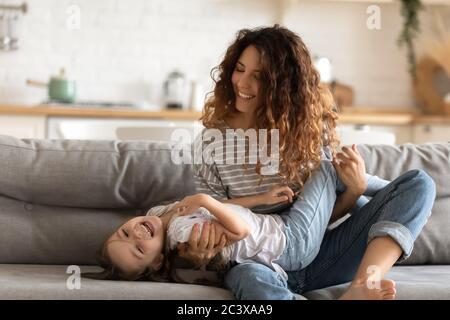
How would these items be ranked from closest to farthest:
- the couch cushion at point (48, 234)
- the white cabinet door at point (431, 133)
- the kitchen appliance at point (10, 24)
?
the couch cushion at point (48, 234) → the white cabinet door at point (431, 133) → the kitchen appliance at point (10, 24)

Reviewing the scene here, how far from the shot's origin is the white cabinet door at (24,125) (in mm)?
4230

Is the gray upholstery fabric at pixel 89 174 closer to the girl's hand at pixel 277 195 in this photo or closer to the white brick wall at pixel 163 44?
the girl's hand at pixel 277 195

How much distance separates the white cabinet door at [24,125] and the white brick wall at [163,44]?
0.53 m

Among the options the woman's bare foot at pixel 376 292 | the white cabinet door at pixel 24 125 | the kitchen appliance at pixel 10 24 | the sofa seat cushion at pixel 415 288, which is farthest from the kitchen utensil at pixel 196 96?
the woman's bare foot at pixel 376 292

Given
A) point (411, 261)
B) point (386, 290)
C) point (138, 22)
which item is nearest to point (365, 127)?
point (138, 22)

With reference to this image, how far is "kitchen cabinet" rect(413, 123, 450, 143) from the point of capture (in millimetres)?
Answer: 4535

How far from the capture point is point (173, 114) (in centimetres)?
438

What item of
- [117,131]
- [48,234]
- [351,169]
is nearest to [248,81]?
[351,169]

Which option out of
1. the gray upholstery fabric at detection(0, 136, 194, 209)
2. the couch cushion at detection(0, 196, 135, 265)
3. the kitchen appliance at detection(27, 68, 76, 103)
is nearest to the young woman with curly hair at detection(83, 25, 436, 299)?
the gray upholstery fabric at detection(0, 136, 194, 209)

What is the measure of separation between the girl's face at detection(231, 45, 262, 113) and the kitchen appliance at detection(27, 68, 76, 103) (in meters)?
2.58

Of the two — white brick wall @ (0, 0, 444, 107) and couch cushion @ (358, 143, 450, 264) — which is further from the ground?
white brick wall @ (0, 0, 444, 107)

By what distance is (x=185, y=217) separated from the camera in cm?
196

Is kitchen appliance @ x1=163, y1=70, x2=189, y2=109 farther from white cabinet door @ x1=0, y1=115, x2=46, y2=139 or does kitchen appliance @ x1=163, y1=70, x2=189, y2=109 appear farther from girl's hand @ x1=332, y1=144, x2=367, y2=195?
girl's hand @ x1=332, y1=144, x2=367, y2=195

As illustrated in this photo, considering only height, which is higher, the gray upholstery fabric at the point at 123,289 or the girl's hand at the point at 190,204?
the girl's hand at the point at 190,204
